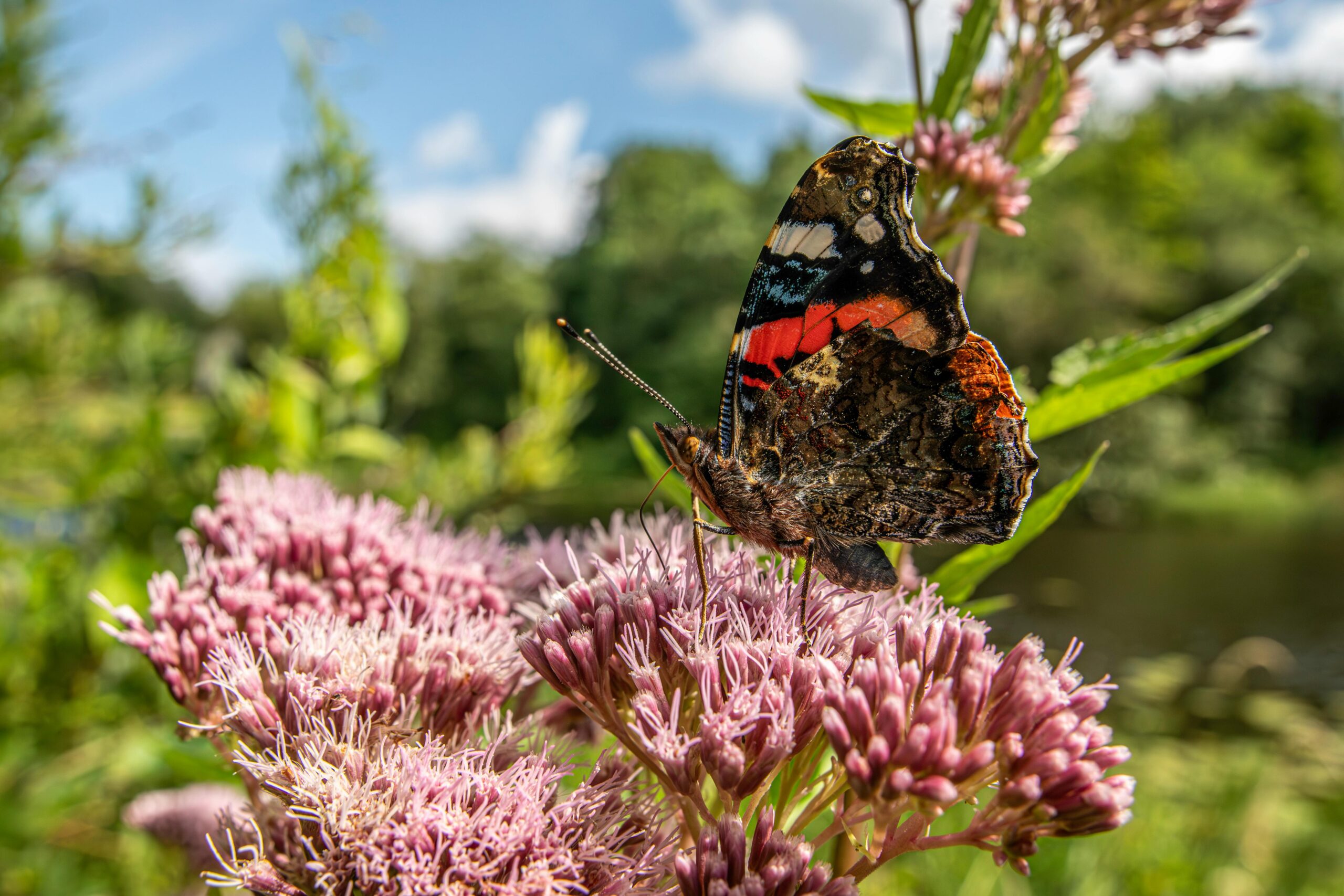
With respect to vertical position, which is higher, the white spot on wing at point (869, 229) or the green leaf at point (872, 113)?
the green leaf at point (872, 113)

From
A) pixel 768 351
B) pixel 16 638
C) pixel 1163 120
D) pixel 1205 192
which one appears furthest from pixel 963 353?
pixel 1163 120

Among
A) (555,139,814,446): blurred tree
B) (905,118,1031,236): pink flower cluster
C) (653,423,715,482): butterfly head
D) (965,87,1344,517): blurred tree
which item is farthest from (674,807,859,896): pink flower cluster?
(965,87,1344,517): blurred tree

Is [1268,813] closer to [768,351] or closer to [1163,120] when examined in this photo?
[768,351]

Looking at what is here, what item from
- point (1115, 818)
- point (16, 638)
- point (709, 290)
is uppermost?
point (1115, 818)

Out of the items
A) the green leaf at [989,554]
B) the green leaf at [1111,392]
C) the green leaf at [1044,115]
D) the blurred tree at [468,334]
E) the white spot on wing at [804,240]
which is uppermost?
the green leaf at [1044,115]

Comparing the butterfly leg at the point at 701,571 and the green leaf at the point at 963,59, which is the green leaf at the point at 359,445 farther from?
the green leaf at the point at 963,59

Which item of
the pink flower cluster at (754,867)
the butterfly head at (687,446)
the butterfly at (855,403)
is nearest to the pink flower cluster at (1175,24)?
the butterfly at (855,403)

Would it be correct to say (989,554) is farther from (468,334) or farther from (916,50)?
(468,334)
